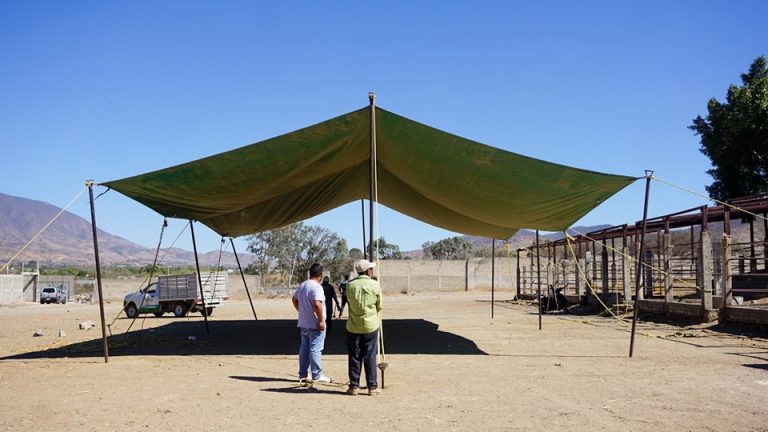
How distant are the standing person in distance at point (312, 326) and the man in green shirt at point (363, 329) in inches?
18.8

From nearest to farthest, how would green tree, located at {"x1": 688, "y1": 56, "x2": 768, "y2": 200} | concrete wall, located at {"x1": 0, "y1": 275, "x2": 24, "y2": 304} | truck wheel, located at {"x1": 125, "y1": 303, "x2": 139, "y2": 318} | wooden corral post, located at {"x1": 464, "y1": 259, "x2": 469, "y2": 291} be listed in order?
green tree, located at {"x1": 688, "y1": 56, "x2": 768, "y2": 200}, truck wheel, located at {"x1": 125, "y1": 303, "x2": 139, "y2": 318}, concrete wall, located at {"x1": 0, "y1": 275, "x2": 24, "y2": 304}, wooden corral post, located at {"x1": 464, "y1": 259, "x2": 469, "y2": 291}

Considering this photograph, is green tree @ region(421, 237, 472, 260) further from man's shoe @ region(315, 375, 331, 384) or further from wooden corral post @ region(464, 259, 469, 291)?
man's shoe @ region(315, 375, 331, 384)

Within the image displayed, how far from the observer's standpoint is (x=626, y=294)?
18.8 meters

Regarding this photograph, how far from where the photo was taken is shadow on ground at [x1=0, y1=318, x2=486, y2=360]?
416 inches

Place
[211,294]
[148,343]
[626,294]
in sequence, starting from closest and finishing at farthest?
[148,343]
[626,294]
[211,294]

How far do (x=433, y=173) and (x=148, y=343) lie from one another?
7.42 m

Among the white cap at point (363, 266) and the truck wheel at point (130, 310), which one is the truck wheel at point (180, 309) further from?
the white cap at point (363, 266)

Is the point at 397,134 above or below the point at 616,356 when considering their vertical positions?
above

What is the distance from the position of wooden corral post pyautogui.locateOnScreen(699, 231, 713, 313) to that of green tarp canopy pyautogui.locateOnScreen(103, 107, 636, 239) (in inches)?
156

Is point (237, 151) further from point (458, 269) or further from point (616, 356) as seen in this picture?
point (458, 269)

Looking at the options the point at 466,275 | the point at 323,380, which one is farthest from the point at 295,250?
the point at 323,380

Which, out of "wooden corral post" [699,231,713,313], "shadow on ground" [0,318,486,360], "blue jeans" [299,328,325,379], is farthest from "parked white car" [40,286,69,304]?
"wooden corral post" [699,231,713,313]

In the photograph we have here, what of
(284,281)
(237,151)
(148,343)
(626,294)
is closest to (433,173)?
(237,151)

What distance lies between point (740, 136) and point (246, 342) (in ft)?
59.9
